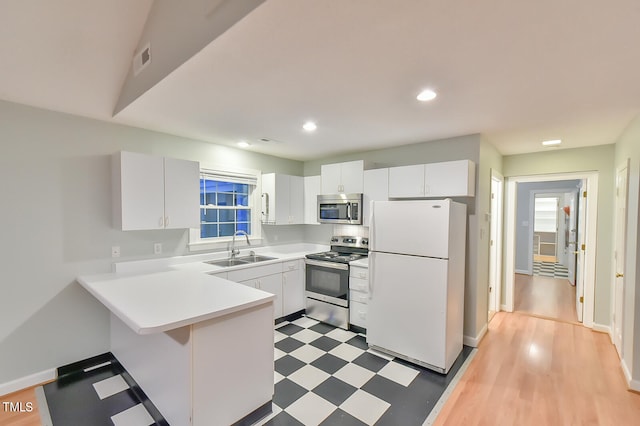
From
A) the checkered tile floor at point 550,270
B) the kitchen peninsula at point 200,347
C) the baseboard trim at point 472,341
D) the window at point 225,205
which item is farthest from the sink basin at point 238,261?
the checkered tile floor at point 550,270

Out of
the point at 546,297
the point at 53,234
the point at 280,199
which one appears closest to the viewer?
the point at 53,234

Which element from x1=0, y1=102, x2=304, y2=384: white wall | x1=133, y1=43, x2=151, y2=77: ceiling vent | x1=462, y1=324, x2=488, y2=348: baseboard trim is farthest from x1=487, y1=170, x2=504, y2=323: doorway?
x1=0, y1=102, x2=304, y2=384: white wall

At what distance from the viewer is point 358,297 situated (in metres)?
3.39

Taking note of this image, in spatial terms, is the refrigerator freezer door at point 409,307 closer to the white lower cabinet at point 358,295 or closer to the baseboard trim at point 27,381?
the white lower cabinet at point 358,295

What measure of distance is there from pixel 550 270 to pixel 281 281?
7.43 metres

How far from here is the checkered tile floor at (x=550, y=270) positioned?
6821 mm

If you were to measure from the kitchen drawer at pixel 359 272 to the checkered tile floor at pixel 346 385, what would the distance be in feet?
2.33

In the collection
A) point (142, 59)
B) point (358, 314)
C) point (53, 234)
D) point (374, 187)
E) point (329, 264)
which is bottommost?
point (358, 314)

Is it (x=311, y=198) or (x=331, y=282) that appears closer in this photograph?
(x=331, y=282)

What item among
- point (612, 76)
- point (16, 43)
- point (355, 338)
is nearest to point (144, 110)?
point (16, 43)

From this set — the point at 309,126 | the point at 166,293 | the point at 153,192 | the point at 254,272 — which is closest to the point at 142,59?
the point at 153,192

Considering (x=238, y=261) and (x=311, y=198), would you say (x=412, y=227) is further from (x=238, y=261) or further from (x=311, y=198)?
(x=238, y=261)

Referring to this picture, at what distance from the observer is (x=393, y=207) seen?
2.91 m

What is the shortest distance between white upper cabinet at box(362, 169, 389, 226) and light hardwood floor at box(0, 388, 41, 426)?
3388 millimetres
